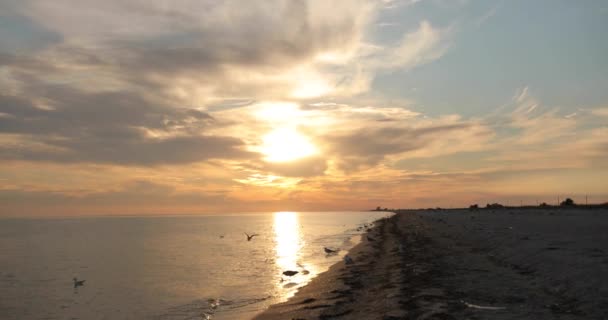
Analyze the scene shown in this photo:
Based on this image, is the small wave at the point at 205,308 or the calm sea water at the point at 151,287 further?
the calm sea water at the point at 151,287

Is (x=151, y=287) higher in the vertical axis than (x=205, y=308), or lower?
lower

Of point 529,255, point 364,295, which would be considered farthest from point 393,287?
point 529,255

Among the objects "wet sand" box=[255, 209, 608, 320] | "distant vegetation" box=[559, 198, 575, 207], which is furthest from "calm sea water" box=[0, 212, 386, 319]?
"distant vegetation" box=[559, 198, 575, 207]

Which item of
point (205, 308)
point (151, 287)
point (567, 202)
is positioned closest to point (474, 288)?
point (205, 308)

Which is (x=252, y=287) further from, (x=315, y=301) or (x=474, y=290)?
(x=474, y=290)

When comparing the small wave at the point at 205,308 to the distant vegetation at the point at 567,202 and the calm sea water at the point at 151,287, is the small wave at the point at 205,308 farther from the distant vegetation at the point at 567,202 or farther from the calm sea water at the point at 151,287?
the distant vegetation at the point at 567,202

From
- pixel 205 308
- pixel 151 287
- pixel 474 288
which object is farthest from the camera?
pixel 151 287

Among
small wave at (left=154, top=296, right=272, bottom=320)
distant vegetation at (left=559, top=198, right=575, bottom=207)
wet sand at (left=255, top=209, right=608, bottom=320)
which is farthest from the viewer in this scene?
distant vegetation at (left=559, top=198, right=575, bottom=207)

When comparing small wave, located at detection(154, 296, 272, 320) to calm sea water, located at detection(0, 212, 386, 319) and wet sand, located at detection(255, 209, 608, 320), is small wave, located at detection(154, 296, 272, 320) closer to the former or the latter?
calm sea water, located at detection(0, 212, 386, 319)

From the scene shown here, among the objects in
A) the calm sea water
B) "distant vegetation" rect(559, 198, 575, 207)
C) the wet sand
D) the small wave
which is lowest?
the calm sea water

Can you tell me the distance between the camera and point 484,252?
94.4ft

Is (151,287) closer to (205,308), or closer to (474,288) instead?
(205,308)

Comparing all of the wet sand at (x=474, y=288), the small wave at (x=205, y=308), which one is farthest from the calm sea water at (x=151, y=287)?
the wet sand at (x=474, y=288)

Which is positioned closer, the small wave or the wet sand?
the wet sand
